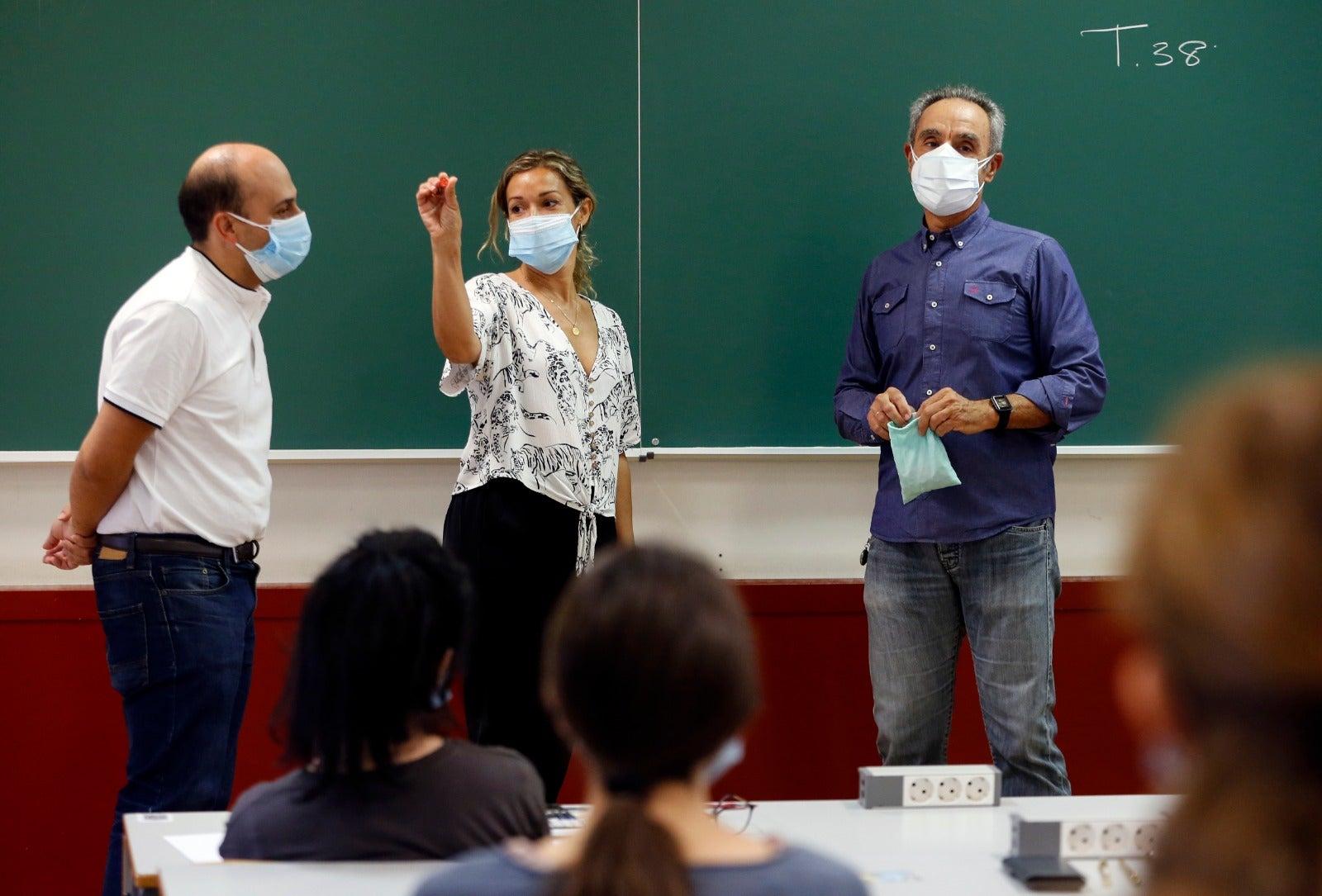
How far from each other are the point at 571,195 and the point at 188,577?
126 cm

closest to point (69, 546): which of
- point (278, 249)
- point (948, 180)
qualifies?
point (278, 249)

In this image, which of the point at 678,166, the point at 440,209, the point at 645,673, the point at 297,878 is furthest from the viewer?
the point at 678,166

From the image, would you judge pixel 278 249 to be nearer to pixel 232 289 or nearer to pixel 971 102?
pixel 232 289

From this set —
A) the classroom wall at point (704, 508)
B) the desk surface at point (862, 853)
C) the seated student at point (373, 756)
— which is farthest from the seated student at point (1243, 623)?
the classroom wall at point (704, 508)

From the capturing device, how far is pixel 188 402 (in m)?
2.43

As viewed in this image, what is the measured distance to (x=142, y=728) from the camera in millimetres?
2375

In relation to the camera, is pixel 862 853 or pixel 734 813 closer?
pixel 862 853

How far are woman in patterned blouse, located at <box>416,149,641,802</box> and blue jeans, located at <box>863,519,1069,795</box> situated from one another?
0.70 m

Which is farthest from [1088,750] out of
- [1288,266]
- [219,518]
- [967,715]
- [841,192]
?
[219,518]

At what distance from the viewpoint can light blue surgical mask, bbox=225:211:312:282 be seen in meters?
2.58

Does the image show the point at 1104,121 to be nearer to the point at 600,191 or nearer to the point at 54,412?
the point at 600,191

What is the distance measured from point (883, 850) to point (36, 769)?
2309 mm

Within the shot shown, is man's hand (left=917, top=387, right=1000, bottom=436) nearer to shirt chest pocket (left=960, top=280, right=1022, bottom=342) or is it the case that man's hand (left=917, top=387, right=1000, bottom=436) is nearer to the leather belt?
shirt chest pocket (left=960, top=280, right=1022, bottom=342)

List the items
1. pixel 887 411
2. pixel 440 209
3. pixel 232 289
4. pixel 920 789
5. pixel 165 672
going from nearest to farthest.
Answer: pixel 920 789
pixel 165 672
pixel 232 289
pixel 440 209
pixel 887 411
